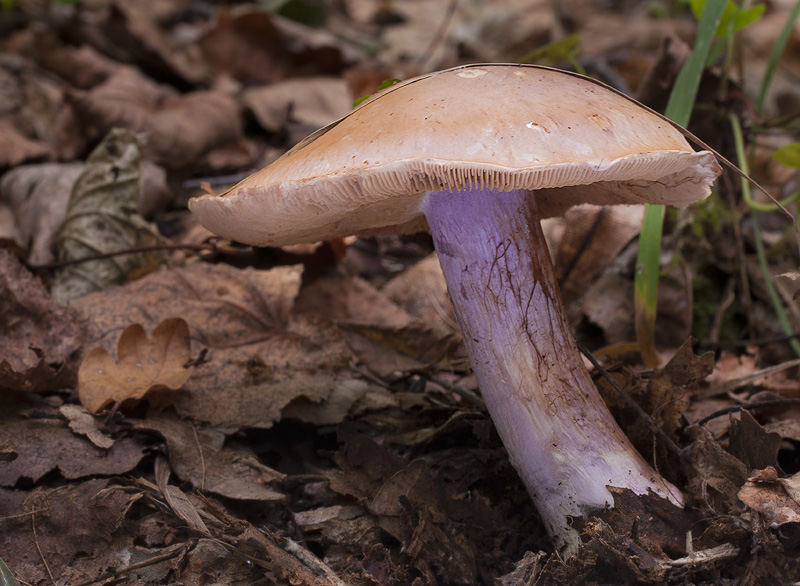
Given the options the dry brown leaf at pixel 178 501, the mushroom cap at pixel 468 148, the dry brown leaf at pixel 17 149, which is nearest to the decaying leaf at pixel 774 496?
the mushroom cap at pixel 468 148

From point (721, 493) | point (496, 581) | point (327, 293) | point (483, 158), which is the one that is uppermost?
point (483, 158)

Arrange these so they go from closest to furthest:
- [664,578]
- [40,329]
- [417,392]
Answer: [664,578]
[40,329]
[417,392]

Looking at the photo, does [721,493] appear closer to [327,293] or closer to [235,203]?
[235,203]

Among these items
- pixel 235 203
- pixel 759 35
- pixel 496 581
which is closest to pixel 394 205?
pixel 235 203

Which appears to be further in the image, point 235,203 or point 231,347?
point 231,347

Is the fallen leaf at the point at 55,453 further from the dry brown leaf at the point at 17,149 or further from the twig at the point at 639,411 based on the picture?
the dry brown leaf at the point at 17,149

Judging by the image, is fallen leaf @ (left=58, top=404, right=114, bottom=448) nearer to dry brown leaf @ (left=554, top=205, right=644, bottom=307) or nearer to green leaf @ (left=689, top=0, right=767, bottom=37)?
dry brown leaf @ (left=554, top=205, right=644, bottom=307)
